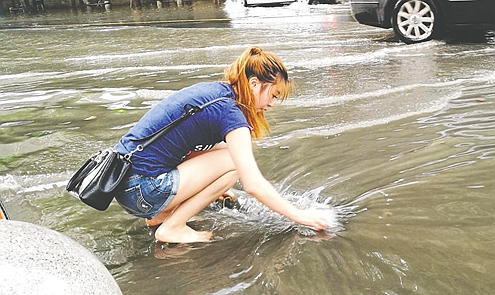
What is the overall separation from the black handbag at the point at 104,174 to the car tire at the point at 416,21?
688cm

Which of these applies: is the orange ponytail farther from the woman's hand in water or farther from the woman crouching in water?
the woman's hand in water

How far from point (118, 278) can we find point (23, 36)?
44.3ft

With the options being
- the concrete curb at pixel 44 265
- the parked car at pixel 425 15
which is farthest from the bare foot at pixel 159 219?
the parked car at pixel 425 15

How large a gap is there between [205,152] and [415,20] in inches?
270

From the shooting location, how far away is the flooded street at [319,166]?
300 cm

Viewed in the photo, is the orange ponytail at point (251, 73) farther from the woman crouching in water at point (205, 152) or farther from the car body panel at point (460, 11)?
the car body panel at point (460, 11)

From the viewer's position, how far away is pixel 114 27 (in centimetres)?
1587

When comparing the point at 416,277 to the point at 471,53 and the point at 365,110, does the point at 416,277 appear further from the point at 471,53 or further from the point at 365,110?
the point at 471,53

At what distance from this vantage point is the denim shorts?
3.16 m

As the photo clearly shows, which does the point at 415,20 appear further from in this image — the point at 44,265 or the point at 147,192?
the point at 44,265

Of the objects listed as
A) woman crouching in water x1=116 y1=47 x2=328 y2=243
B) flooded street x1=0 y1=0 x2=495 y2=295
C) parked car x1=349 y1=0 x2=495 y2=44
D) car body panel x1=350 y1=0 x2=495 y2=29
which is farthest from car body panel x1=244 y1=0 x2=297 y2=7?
woman crouching in water x1=116 y1=47 x2=328 y2=243

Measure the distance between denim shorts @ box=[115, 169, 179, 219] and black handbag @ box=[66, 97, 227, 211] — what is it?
0.37ft

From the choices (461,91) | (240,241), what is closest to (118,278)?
(240,241)

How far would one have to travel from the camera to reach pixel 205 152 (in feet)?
11.0
